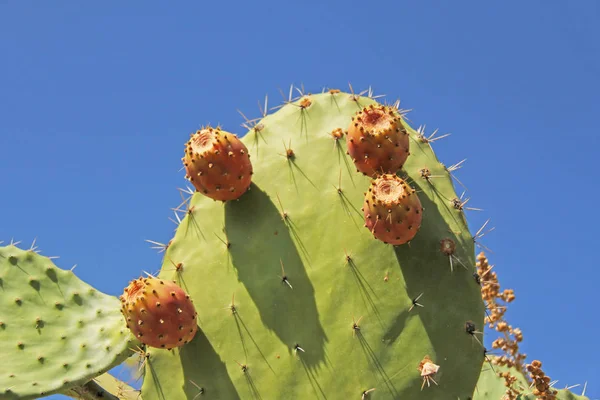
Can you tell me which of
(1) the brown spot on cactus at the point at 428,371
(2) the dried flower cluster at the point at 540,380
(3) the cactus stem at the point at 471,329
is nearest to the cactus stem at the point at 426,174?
(3) the cactus stem at the point at 471,329

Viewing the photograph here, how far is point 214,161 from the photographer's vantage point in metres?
2.41

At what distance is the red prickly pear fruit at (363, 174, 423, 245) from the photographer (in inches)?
86.6

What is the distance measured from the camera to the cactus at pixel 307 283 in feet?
7.34

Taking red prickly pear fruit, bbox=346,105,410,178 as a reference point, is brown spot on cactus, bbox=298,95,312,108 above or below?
above

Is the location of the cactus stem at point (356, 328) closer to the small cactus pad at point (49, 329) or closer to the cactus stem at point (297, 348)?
the cactus stem at point (297, 348)

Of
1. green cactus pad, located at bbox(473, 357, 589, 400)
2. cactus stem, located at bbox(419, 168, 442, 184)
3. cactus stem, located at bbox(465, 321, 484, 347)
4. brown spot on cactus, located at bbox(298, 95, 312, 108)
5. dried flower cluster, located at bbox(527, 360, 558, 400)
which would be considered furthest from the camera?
green cactus pad, located at bbox(473, 357, 589, 400)

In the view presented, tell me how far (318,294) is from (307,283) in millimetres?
53

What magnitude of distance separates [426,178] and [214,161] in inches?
29.4

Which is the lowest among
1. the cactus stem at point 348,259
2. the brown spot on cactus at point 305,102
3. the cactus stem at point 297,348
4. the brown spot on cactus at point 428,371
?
the brown spot on cactus at point 428,371

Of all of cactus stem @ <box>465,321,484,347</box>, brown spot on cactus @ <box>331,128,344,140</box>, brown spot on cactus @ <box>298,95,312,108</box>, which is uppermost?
brown spot on cactus @ <box>298,95,312,108</box>

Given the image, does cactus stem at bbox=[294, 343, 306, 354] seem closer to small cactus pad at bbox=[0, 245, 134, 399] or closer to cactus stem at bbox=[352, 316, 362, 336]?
cactus stem at bbox=[352, 316, 362, 336]

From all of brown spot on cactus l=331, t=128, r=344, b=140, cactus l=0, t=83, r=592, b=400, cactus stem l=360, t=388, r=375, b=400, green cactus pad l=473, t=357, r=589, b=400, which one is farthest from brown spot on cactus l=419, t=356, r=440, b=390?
green cactus pad l=473, t=357, r=589, b=400

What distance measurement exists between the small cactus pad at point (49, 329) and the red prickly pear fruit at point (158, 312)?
42cm

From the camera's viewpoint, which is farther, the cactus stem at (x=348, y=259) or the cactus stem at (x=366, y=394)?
the cactus stem at (x=348, y=259)
